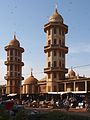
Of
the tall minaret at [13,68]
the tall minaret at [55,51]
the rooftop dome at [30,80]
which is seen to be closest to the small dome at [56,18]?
the tall minaret at [55,51]

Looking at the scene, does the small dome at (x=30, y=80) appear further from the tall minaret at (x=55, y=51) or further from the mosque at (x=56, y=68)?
the tall minaret at (x=55, y=51)

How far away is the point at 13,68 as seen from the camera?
80.2 meters

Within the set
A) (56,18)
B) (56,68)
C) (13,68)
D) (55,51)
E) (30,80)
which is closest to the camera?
(56,68)

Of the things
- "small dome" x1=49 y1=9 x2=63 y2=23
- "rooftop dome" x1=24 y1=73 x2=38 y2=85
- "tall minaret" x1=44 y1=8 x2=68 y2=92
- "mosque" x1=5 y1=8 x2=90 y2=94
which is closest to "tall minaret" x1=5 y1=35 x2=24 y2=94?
"rooftop dome" x1=24 y1=73 x2=38 y2=85

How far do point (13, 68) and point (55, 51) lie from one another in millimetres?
17703

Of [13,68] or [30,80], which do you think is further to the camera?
[13,68]

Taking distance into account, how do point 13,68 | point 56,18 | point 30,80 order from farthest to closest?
point 13,68
point 30,80
point 56,18

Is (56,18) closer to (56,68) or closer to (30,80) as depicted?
(56,68)

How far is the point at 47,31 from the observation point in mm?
68625

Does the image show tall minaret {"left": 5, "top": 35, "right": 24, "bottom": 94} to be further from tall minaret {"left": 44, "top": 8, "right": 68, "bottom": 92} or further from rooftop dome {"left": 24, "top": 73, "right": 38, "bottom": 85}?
tall minaret {"left": 44, "top": 8, "right": 68, "bottom": 92}

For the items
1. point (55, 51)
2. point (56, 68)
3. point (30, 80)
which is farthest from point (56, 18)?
point (30, 80)

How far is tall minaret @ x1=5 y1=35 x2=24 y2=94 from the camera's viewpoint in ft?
260

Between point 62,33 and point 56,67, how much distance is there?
830 cm

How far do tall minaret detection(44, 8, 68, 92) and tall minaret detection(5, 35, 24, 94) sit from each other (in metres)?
15.1
